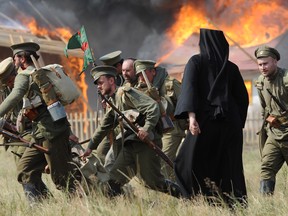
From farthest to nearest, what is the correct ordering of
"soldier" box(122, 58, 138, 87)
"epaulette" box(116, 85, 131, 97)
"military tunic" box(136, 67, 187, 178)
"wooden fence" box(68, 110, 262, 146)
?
"wooden fence" box(68, 110, 262, 146) → "military tunic" box(136, 67, 187, 178) → "soldier" box(122, 58, 138, 87) → "epaulette" box(116, 85, 131, 97)

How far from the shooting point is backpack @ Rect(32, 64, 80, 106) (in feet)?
21.6

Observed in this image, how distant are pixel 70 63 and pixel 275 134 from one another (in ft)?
47.3

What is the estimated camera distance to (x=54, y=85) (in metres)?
6.68

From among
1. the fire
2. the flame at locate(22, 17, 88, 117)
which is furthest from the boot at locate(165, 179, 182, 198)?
the fire

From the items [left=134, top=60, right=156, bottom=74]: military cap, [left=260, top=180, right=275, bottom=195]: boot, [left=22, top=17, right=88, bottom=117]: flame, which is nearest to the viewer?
[left=260, top=180, right=275, bottom=195]: boot

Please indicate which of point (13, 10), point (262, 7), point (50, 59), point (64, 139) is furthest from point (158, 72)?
point (262, 7)

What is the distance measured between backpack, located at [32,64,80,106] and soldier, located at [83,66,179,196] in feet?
1.20

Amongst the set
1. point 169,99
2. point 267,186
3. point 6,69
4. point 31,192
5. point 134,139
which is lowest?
point 267,186

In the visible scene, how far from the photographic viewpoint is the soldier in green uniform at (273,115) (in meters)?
7.34

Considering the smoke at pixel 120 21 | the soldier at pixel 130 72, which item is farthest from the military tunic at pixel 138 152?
the smoke at pixel 120 21

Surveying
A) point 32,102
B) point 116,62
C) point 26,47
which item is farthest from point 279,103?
point 26,47

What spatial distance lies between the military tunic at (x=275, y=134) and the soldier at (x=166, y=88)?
106 centimetres

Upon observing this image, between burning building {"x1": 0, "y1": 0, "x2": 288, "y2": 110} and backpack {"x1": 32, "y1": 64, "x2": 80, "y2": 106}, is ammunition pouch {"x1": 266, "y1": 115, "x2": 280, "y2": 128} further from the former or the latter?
burning building {"x1": 0, "y1": 0, "x2": 288, "y2": 110}

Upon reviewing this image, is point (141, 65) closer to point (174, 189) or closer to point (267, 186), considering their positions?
point (174, 189)
